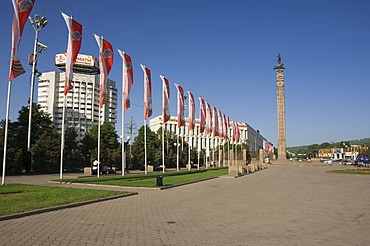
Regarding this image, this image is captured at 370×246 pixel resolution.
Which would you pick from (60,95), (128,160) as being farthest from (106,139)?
(60,95)

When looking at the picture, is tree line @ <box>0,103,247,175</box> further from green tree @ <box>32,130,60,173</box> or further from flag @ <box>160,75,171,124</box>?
flag @ <box>160,75,171,124</box>

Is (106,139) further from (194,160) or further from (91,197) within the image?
(91,197)

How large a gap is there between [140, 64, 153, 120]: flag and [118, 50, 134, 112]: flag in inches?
A: 91.1

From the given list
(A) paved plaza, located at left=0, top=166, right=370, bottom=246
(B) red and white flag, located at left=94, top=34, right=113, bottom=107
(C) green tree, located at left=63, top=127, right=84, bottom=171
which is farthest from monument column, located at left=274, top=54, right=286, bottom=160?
(A) paved plaza, located at left=0, top=166, right=370, bottom=246

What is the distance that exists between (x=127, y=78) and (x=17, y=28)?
1147 centimetres

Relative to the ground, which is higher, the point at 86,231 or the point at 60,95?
the point at 60,95

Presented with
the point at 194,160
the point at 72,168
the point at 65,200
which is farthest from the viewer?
the point at 194,160

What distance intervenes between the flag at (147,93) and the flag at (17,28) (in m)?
13.5

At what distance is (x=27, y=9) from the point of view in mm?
19281

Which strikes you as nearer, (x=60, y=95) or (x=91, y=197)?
(x=91, y=197)

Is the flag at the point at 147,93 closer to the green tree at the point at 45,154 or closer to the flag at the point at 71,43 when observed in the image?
the flag at the point at 71,43

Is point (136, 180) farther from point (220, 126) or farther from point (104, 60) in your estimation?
point (220, 126)

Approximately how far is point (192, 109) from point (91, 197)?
90.3 feet

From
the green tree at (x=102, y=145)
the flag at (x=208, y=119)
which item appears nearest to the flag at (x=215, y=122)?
the flag at (x=208, y=119)
